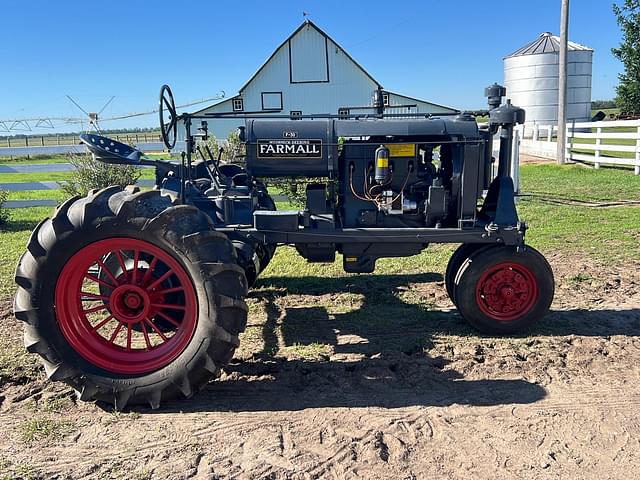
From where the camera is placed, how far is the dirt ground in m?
3.00

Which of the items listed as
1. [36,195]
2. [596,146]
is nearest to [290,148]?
[36,195]

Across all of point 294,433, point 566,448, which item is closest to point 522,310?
point 566,448

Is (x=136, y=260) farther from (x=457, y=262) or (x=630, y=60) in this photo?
(x=630, y=60)

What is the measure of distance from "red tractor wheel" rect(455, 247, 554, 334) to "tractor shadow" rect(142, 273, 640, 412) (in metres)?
0.22

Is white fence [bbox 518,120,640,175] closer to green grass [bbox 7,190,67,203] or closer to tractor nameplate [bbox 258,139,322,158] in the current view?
tractor nameplate [bbox 258,139,322,158]

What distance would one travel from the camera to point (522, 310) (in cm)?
463

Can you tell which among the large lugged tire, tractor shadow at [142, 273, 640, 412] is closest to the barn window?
tractor shadow at [142, 273, 640, 412]

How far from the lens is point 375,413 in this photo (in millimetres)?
3502

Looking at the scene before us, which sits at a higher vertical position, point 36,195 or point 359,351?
point 36,195

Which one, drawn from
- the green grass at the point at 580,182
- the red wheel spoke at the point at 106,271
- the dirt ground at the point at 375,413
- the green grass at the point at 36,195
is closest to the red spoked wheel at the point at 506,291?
the dirt ground at the point at 375,413

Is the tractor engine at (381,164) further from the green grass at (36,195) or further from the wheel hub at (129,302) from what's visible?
the green grass at (36,195)

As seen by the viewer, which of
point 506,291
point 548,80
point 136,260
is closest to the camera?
point 136,260

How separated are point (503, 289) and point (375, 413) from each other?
66.6 inches

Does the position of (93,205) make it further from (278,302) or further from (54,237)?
(278,302)
